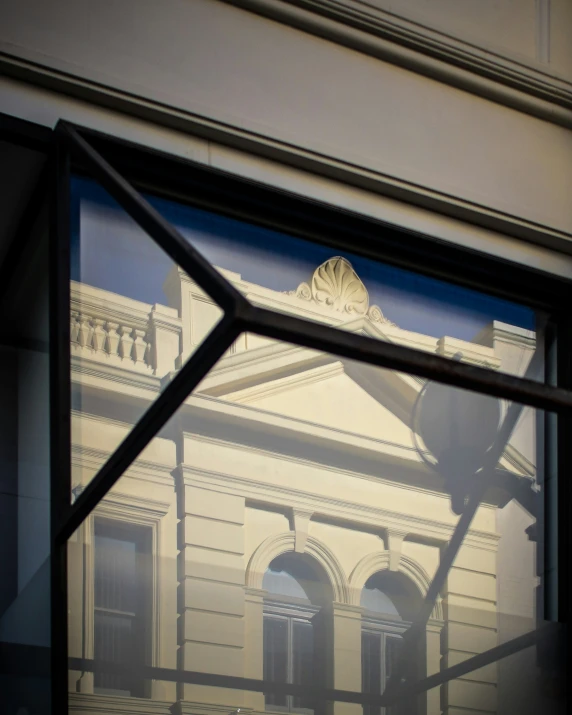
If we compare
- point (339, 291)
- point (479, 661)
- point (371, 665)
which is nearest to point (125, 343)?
point (339, 291)

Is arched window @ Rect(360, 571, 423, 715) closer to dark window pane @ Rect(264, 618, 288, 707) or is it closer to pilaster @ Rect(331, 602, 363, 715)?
pilaster @ Rect(331, 602, 363, 715)

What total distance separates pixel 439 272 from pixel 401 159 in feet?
1.25

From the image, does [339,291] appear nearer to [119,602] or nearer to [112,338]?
[112,338]

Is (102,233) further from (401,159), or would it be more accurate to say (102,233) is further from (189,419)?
(401,159)

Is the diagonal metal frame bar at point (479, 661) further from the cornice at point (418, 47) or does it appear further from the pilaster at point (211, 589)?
the cornice at point (418, 47)

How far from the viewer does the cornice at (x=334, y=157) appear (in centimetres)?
312

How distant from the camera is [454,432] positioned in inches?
128

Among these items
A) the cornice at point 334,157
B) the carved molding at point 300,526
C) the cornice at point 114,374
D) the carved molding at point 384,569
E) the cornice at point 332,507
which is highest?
the cornice at point 334,157

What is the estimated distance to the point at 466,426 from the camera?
131 inches

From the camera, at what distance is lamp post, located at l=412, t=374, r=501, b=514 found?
3.19 meters

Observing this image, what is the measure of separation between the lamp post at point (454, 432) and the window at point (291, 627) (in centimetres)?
50

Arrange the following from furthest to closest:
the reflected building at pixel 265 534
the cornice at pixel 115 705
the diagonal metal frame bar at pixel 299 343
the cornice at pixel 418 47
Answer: the cornice at pixel 418 47
the reflected building at pixel 265 534
the cornice at pixel 115 705
the diagonal metal frame bar at pixel 299 343

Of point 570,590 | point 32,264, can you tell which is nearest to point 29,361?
point 32,264

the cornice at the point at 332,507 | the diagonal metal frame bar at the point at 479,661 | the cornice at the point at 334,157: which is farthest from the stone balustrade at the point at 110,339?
the diagonal metal frame bar at the point at 479,661
